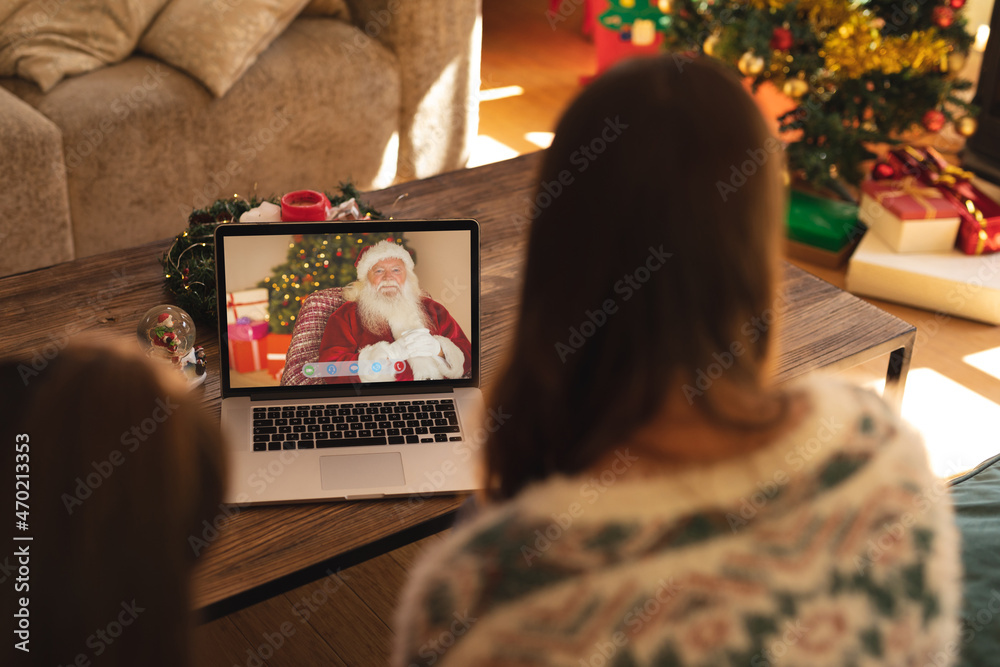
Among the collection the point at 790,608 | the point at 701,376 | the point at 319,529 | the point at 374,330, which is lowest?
the point at 319,529

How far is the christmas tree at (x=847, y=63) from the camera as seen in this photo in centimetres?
247

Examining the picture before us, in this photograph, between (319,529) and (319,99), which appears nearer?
(319,529)

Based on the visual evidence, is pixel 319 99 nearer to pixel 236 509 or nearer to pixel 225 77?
pixel 225 77

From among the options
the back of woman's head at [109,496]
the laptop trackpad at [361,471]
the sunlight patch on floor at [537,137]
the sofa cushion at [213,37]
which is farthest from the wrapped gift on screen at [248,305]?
the sunlight patch on floor at [537,137]

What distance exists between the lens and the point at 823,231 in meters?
2.68

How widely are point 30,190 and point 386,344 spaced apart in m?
1.50

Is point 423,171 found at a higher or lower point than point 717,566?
lower

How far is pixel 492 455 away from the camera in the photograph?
73cm

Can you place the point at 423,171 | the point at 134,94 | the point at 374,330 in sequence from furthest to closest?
the point at 423,171, the point at 134,94, the point at 374,330

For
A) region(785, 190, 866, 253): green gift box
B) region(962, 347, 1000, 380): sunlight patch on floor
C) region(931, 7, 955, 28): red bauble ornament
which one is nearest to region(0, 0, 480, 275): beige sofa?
region(785, 190, 866, 253): green gift box

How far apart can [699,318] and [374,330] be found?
69 centimetres

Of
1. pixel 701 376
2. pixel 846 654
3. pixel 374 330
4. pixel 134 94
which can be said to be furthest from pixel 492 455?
pixel 134 94

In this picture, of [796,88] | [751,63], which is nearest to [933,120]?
[796,88]

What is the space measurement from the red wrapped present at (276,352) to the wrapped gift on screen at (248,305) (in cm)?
3
